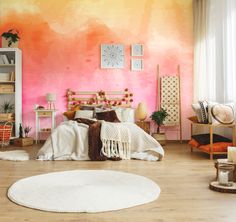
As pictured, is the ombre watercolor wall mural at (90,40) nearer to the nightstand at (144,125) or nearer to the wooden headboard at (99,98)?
the wooden headboard at (99,98)

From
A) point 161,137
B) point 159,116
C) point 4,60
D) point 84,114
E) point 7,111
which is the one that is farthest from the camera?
point 7,111

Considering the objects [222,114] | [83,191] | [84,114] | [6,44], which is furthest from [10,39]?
[83,191]

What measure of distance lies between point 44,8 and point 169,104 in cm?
362

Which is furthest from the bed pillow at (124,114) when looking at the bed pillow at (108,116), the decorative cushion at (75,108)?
the decorative cushion at (75,108)

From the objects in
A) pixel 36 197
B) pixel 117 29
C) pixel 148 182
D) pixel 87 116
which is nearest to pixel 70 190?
pixel 36 197

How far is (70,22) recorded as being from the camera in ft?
23.9

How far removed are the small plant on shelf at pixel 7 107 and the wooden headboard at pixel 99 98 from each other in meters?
1.28

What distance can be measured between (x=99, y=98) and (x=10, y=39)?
2.37m

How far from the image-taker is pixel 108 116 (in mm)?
6066

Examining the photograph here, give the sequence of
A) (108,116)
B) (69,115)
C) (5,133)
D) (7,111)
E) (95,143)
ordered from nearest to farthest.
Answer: (95,143) → (108,116) → (5,133) → (69,115) → (7,111)

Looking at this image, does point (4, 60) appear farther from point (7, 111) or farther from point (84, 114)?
point (84, 114)

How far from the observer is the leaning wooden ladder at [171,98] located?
23.8ft

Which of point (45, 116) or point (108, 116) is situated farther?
point (45, 116)

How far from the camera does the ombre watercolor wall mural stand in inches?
286
